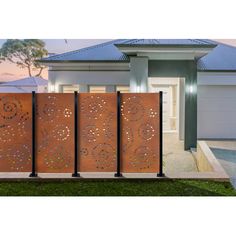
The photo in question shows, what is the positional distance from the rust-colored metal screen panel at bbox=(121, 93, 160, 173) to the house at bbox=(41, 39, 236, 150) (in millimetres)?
4292

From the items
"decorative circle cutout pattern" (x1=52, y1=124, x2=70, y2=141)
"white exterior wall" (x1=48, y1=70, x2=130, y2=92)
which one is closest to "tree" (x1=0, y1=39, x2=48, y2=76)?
"white exterior wall" (x1=48, y1=70, x2=130, y2=92)

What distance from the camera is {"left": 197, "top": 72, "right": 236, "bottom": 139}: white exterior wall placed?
47.8 feet

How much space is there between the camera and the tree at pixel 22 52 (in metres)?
23.6

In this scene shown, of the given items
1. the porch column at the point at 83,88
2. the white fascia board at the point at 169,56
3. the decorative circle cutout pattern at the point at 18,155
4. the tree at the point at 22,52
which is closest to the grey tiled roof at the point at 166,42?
Result: the white fascia board at the point at 169,56

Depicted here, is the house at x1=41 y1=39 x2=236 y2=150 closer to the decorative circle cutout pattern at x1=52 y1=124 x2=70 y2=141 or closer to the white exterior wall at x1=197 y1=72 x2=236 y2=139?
the white exterior wall at x1=197 y1=72 x2=236 y2=139

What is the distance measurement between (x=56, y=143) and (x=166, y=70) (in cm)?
612

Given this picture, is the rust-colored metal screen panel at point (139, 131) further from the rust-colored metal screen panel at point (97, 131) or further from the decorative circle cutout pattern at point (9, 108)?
the decorative circle cutout pattern at point (9, 108)

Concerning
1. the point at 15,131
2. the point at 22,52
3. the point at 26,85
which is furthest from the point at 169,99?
the point at 22,52

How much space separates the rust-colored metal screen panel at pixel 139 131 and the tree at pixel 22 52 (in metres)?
16.8

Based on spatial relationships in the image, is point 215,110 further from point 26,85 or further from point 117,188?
point 26,85

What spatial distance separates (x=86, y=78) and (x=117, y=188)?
8.13 metres

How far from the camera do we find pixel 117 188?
6.38m
